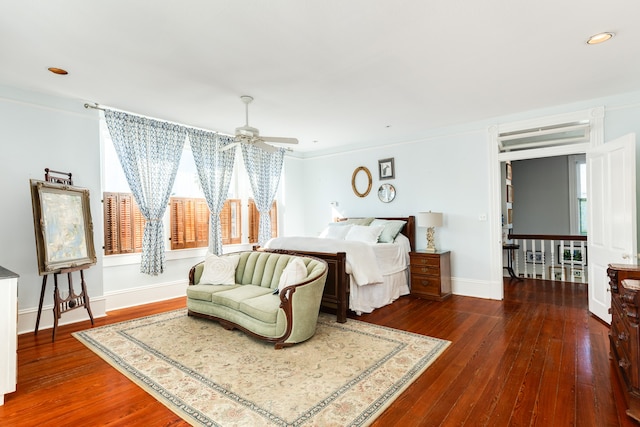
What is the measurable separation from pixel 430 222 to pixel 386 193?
1.18 metres

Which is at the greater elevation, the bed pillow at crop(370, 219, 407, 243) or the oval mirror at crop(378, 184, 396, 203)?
the oval mirror at crop(378, 184, 396, 203)

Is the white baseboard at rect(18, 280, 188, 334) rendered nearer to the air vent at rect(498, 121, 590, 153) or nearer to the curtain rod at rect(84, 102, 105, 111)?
the curtain rod at rect(84, 102, 105, 111)

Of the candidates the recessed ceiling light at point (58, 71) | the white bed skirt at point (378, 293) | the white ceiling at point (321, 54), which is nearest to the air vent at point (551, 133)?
the white ceiling at point (321, 54)

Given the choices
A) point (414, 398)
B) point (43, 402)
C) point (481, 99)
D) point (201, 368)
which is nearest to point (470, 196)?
point (481, 99)

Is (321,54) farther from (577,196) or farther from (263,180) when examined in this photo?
(577,196)

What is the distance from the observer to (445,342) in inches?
130

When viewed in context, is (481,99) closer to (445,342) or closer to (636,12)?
(636,12)

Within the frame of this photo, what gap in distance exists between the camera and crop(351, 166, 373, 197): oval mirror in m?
6.30

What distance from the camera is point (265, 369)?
2.75m

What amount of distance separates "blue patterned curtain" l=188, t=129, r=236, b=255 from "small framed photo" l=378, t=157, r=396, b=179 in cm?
268

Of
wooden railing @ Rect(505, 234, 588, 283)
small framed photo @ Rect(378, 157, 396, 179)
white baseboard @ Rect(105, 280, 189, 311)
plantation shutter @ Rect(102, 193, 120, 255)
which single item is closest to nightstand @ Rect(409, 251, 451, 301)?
small framed photo @ Rect(378, 157, 396, 179)

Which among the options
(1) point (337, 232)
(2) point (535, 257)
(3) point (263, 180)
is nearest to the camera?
(1) point (337, 232)

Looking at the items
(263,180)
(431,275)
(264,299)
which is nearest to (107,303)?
(264,299)

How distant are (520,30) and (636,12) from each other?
0.73 metres
